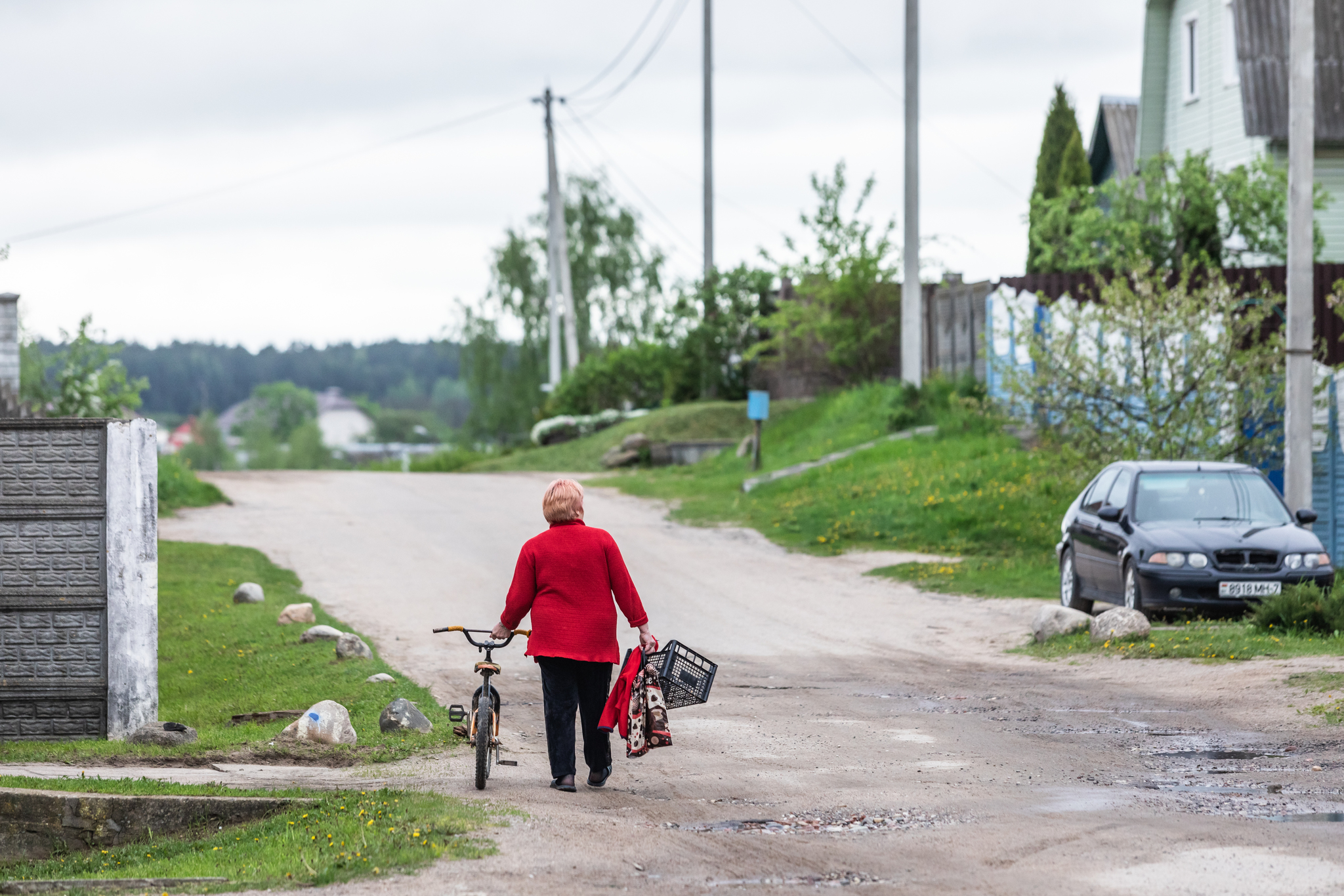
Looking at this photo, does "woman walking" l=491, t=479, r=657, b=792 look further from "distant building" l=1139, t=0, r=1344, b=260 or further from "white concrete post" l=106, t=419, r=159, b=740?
"distant building" l=1139, t=0, r=1344, b=260

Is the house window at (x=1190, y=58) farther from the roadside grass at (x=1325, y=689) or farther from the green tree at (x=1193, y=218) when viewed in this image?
the roadside grass at (x=1325, y=689)

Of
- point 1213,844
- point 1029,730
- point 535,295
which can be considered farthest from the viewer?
point 535,295

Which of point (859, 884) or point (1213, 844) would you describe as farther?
point (1213, 844)

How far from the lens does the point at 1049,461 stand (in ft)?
67.6

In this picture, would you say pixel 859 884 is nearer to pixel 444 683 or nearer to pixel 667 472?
pixel 444 683

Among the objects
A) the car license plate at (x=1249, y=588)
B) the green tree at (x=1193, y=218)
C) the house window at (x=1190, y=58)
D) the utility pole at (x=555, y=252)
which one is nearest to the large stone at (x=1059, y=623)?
the car license plate at (x=1249, y=588)

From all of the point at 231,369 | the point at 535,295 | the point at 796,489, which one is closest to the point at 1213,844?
the point at 796,489

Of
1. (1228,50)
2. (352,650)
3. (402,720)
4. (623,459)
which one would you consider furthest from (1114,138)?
(402,720)

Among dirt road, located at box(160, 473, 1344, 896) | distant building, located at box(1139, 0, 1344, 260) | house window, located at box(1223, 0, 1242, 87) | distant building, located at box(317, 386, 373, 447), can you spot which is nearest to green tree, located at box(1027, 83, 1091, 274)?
distant building, located at box(1139, 0, 1344, 260)

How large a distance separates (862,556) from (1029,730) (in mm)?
10524

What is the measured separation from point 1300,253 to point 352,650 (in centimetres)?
1016

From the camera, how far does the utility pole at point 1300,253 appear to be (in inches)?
613

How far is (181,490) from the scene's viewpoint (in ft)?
83.6

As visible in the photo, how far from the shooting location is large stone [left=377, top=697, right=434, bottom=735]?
9.22 m
